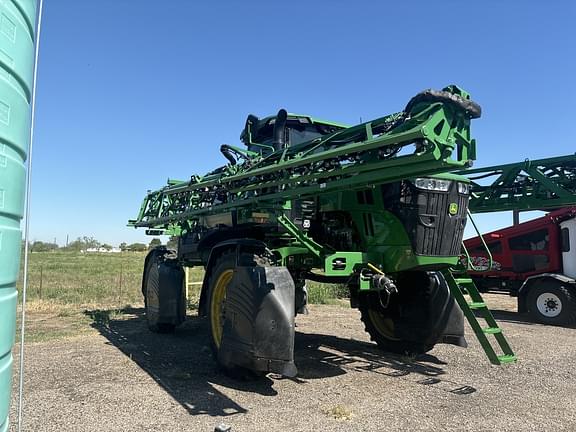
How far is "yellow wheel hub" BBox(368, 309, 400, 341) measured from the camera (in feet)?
24.9

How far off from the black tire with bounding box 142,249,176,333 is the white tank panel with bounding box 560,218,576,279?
906cm

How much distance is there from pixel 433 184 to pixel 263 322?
2376 mm

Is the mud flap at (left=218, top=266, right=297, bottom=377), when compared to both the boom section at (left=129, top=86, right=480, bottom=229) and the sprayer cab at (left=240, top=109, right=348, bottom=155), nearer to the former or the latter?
the boom section at (left=129, top=86, right=480, bottom=229)

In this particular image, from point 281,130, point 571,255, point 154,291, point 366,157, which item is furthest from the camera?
point 571,255

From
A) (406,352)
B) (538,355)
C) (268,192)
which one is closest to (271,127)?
(268,192)

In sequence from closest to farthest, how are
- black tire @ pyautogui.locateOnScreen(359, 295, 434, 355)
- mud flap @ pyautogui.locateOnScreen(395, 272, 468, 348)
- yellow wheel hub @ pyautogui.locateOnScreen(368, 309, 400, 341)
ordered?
mud flap @ pyautogui.locateOnScreen(395, 272, 468, 348), black tire @ pyautogui.locateOnScreen(359, 295, 434, 355), yellow wheel hub @ pyautogui.locateOnScreen(368, 309, 400, 341)

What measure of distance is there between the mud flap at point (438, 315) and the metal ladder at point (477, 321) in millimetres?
306

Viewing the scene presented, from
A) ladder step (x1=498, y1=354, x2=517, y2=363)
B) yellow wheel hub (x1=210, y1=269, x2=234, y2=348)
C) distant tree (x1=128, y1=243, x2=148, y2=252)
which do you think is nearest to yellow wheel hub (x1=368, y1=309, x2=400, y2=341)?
ladder step (x1=498, y1=354, x2=517, y2=363)

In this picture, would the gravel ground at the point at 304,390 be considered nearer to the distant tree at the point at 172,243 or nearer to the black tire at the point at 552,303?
the distant tree at the point at 172,243

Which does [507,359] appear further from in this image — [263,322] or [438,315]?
[263,322]

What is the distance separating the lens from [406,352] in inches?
287

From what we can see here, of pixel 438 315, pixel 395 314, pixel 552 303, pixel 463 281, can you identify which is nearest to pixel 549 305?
pixel 552 303

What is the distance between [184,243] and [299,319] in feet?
10.2

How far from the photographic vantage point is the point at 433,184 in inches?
221
